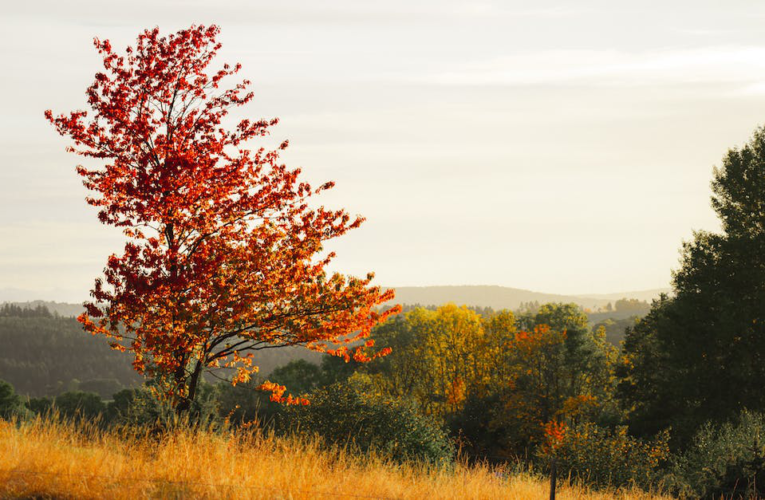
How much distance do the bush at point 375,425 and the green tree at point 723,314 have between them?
640 inches

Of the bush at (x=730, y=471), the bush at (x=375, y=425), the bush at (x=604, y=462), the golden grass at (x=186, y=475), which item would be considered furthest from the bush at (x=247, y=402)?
the golden grass at (x=186, y=475)

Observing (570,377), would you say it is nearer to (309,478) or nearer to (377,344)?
(377,344)

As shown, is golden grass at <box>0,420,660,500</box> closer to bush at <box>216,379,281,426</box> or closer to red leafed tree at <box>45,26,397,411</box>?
red leafed tree at <box>45,26,397,411</box>

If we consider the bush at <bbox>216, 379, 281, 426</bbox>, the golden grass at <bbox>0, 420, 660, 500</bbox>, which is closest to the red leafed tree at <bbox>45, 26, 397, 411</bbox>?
the golden grass at <bbox>0, 420, 660, 500</bbox>

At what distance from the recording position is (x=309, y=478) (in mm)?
9289

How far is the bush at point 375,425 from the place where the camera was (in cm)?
1761

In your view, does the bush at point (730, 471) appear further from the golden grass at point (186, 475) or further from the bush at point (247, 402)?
the bush at point (247, 402)

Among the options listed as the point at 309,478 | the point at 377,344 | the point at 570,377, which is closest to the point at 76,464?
the point at 309,478

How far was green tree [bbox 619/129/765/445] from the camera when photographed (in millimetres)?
29703

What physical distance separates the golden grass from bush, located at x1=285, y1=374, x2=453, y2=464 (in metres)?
6.24

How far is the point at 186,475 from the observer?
9.35m

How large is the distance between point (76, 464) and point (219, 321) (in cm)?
387

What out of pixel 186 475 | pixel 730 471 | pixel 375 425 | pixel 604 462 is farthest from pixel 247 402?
pixel 186 475

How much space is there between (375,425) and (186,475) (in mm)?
9389
